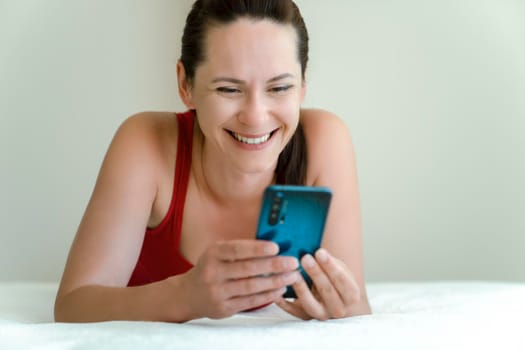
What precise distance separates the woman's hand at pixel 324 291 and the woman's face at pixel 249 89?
0.38 m

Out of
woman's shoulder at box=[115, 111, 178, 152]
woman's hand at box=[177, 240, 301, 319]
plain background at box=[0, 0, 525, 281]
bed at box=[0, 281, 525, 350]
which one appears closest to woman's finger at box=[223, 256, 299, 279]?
woman's hand at box=[177, 240, 301, 319]

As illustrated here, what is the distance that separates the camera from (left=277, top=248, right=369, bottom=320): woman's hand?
55.9 inches

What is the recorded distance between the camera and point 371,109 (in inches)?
127

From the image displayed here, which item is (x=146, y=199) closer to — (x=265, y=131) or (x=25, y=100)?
(x=265, y=131)

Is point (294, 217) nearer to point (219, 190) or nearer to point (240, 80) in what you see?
point (240, 80)

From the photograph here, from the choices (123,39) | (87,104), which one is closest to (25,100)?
(87,104)

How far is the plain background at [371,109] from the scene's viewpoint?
3.18m

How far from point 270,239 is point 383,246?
79.4 inches

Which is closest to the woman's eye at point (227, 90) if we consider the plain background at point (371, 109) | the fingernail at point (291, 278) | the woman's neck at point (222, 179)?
the woman's neck at point (222, 179)

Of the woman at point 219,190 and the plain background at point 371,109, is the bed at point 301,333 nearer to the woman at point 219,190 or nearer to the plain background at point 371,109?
the woman at point 219,190

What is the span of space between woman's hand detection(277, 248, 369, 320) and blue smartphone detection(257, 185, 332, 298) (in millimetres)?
32

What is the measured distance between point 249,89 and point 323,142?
42 cm

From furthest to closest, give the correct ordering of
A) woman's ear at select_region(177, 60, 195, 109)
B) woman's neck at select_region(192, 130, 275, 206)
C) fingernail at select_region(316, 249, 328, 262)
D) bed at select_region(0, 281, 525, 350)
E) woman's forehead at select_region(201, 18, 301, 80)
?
woman's neck at select_region(192, 130, 275, 206)
woman's ear at select_region(177, 60, 195, 109)
woman's forehead at select_region(201, 18, 301, 80)
fingernail at select_region(316, 249, 328, 262)
bed at select_region(0, 281, 525, 350)

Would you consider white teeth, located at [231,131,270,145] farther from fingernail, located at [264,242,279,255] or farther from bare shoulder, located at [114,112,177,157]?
fingernail, located at [264,242,279,255]
